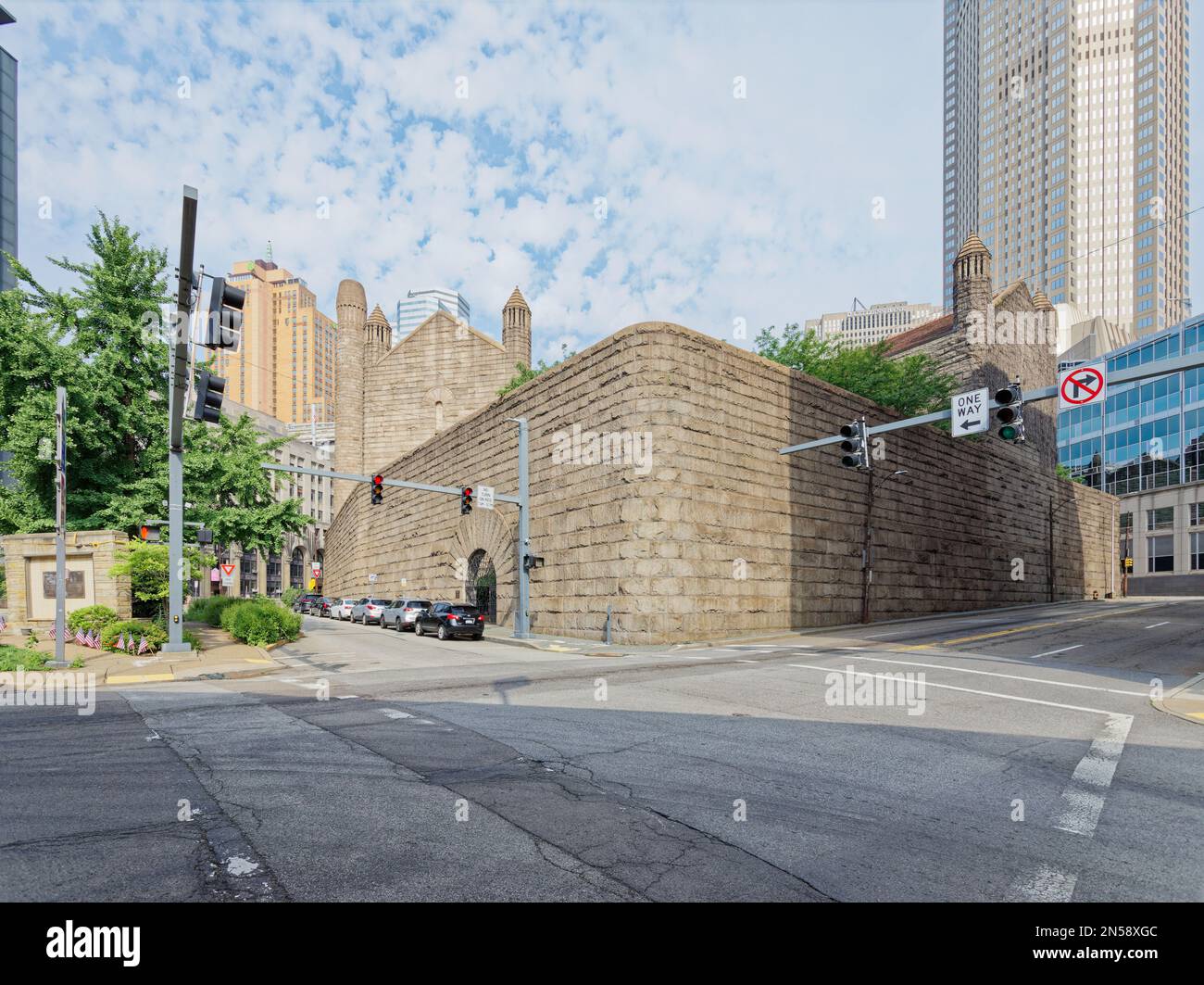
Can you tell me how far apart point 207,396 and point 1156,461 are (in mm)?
85001

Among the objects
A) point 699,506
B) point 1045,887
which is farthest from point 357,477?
point 1045,887

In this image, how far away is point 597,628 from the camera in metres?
26.4

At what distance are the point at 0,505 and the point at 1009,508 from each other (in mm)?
53890

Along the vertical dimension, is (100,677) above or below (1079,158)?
below

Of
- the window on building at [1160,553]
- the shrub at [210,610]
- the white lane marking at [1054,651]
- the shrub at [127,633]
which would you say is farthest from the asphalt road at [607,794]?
the window on building at [1160,553]

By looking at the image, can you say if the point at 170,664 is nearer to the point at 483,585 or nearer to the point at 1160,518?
the point at 483,585

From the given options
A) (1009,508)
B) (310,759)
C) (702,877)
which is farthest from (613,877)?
(1009,508)

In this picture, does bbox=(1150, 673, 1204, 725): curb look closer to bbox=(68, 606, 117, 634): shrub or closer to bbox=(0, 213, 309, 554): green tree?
bbox=(68, 606, 117, 634): shrub

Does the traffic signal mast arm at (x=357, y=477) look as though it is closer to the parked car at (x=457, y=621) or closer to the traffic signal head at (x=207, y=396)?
the traffic signal head at (x=207, y=396)

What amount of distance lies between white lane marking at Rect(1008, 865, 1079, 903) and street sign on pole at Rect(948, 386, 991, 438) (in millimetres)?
12233

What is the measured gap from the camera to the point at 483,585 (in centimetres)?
3688

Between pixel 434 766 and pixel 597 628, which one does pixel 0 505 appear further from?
pixel 434 766

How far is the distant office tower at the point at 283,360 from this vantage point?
557 feet

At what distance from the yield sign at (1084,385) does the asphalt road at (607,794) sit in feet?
17.3
